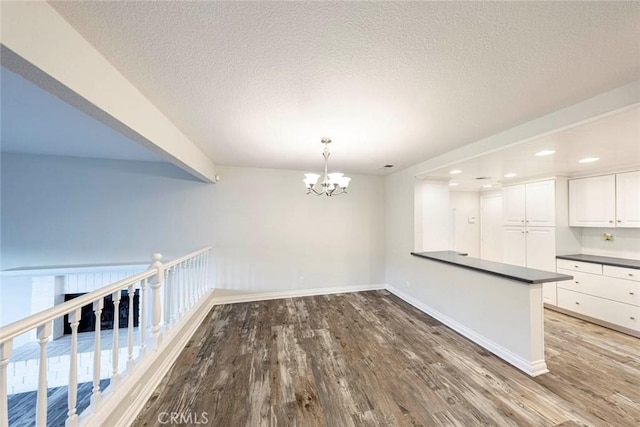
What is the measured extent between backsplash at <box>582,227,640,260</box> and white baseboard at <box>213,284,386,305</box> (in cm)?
340

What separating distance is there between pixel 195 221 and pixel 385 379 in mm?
3569

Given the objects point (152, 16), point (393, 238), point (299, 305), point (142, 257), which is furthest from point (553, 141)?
point (142, 257)

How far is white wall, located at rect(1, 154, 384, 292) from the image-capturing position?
336cm

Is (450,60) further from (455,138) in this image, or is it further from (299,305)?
(299,305)

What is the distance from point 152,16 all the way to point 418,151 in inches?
115

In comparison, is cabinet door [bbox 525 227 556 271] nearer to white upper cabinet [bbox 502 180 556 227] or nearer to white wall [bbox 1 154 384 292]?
white upper cabinet [bbox 502 180 556 227]

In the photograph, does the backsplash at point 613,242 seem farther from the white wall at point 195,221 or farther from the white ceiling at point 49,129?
the white ceiling at point 49,129

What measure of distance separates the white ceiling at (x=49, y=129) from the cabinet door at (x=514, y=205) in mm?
6229

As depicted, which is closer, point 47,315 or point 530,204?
point 47,315

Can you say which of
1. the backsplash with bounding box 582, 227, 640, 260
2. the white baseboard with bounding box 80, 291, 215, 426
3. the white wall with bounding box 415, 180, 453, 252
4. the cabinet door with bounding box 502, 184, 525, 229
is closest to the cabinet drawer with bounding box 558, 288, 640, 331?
the backsplash with bounding box 582, 227, 640, 260

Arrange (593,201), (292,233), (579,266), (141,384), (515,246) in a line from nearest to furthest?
(141,384), (579,266), (593,201), (515,246), (292,233)

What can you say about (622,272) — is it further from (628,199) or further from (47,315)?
(47,315)

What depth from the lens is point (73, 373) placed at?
1.25 metres

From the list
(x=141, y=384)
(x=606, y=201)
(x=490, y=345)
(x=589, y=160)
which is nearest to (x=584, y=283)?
(x=606, y=201)
